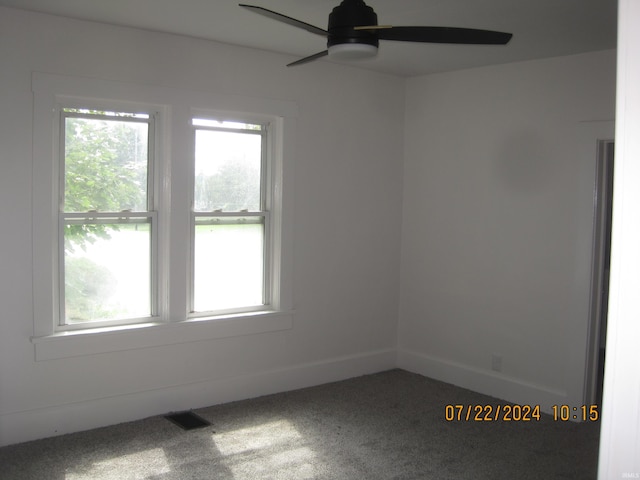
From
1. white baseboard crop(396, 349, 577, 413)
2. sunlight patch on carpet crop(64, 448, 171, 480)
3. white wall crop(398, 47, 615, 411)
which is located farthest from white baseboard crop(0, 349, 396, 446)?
white wall crop(398, 47, 615, 411)

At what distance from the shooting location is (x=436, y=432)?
398 cm

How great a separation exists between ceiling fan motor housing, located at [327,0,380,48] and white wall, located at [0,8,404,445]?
5.97 feet

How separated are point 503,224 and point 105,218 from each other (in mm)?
2968

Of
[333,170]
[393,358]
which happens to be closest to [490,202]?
[333,170]

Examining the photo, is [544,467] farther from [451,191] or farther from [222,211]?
[222,211]

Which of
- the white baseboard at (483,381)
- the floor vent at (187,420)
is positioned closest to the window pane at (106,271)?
the floor vent at (187,420)

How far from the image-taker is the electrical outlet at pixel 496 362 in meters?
4.73

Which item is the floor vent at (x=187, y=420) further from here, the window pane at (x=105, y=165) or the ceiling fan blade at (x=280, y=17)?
the ceiling fan blade at (x=280, y=17)

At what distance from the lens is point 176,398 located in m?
4.17

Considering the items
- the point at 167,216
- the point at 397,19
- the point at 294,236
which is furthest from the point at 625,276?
the point at 294,236

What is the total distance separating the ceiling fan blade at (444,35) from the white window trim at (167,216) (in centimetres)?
193

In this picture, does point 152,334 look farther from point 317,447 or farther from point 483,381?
point 483,381

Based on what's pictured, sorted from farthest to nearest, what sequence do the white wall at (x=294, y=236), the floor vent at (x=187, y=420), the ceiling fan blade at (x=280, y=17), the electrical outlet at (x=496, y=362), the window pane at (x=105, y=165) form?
the electrical outlet at (x=496, y=362), the floor vent at (x=187, y=420), the window pane at (x=105, y=165), the white wall at (x=294, y=236), the ceiling fan blade at (x=280, y=17)

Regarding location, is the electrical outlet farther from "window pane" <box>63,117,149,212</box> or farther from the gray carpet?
"window pane" <box>63,117,149,212</box>
